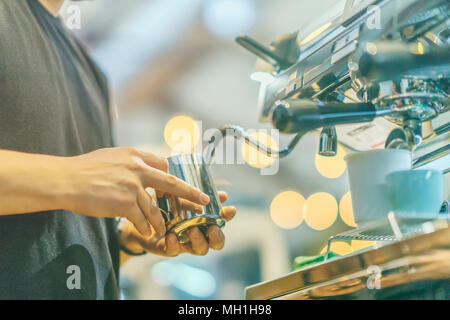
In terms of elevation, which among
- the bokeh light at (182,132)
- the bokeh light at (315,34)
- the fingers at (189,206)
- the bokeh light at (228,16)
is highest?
the bokeh light at (228,16)

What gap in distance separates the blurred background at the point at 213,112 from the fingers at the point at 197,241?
59cm

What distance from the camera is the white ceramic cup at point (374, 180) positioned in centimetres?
64

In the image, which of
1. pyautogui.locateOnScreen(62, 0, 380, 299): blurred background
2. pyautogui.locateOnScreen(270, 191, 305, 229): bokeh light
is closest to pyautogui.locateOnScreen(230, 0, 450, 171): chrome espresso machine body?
pyautogui.locateOnScreen(62, 0, 380, 299): blurred background

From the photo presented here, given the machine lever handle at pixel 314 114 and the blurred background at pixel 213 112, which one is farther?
the blurred background at pixel 213 112

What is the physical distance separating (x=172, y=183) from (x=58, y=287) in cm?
27

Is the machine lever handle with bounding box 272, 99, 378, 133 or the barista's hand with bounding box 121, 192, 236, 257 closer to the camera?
the machine lever handle with bounding box 272, 99, 378, 133

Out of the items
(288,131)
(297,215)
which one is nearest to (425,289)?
(288,131)

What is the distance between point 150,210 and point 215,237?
17 cm

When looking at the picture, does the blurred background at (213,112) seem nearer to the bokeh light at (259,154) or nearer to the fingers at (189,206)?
the bokeh light at (259,154)

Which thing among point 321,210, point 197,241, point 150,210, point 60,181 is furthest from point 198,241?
point 321,210

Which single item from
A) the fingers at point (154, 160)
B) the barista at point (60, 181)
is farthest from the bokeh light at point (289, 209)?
the fingers at point (154, 160)

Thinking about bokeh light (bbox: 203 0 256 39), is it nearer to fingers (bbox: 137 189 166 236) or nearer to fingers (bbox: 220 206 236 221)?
fingers (bbox: 220 206 236 221)

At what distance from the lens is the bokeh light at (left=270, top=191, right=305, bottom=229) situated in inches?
148

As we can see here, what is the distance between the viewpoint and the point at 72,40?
104cm
